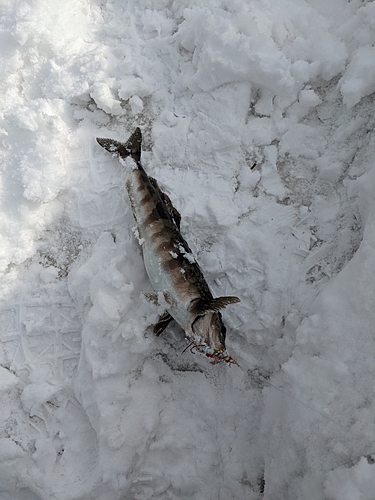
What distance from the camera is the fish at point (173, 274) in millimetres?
2566

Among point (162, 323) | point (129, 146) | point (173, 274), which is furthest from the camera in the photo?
point (129, 146)

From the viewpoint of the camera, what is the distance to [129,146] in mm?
3219

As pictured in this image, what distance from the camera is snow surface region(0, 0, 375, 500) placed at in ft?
8.71

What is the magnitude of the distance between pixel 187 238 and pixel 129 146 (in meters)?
0.90

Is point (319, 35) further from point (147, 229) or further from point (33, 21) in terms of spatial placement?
point (33, 21)

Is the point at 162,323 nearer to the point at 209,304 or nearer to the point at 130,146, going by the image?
the point at 209,304

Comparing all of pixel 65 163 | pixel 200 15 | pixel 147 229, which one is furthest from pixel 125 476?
pixel 200 15

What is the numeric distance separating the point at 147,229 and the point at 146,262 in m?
0.24

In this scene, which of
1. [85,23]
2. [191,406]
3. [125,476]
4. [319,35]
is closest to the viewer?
[125,476]

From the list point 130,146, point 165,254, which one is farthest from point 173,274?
point 130,146

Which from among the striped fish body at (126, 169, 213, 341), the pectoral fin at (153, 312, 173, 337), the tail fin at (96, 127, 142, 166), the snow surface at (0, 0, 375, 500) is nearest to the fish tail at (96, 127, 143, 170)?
the tail fin at (96, 127, 142, 166)

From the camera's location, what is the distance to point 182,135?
325cm

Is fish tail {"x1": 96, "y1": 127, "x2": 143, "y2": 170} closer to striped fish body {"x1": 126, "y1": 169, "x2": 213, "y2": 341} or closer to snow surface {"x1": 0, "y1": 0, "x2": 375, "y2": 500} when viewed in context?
snow surface {"x1": 0, "y1": 0, "x2": 375, "y2": 500}

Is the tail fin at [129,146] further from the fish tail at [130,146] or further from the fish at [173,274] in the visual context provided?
the fish at [173,274]
